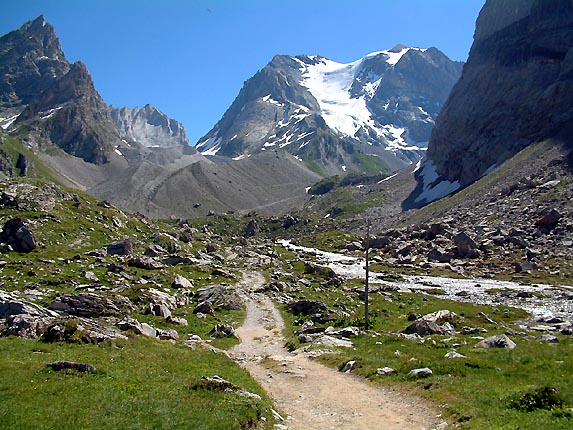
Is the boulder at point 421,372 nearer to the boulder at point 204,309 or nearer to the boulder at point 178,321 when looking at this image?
the boulder at point 178,321

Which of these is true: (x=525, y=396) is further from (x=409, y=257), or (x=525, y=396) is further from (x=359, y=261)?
(x=359, y=261)

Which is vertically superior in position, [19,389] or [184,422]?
[19,389]

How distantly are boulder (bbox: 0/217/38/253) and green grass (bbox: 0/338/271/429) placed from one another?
49366 mm

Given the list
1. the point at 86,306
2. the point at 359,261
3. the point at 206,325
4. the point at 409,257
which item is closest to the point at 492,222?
the point at 409,257

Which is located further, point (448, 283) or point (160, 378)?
point (448, 283)

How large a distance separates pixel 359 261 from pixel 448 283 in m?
42.0

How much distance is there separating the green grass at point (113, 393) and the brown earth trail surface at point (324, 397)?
6.15 feet

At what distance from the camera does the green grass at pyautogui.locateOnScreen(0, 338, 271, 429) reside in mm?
16797

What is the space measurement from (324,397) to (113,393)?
35.1 feet

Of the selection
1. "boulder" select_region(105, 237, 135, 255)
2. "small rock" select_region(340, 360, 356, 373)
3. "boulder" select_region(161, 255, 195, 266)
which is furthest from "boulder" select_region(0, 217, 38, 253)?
"small rock" select_region(340, 360, 356, 373)

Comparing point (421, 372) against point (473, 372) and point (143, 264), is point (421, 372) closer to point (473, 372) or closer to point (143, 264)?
point (473, 372)

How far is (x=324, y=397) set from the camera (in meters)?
24.6

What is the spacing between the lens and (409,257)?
119625 mm

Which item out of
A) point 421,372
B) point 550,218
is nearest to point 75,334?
point 421,372
